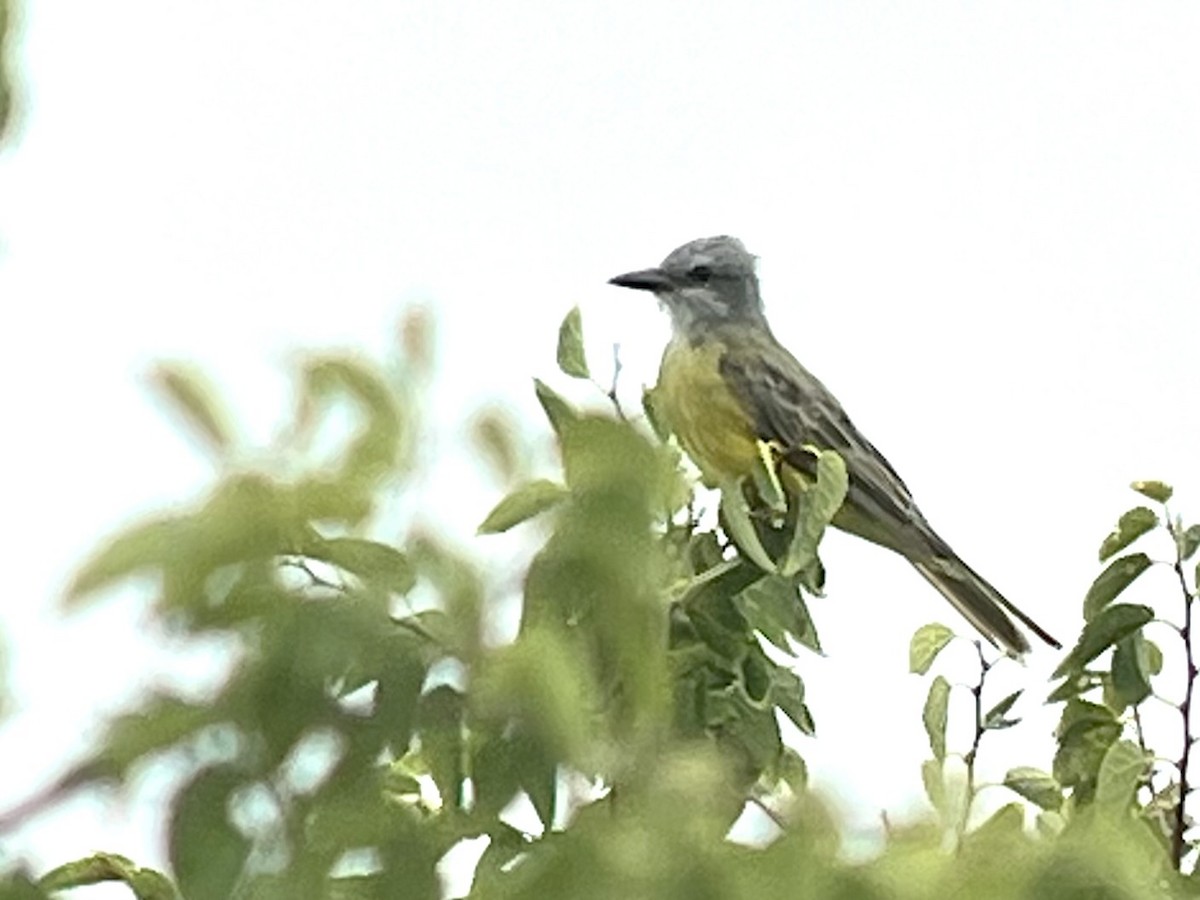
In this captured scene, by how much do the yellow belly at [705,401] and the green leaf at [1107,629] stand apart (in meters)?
2.07

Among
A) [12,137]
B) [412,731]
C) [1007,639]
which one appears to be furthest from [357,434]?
[1007,639]

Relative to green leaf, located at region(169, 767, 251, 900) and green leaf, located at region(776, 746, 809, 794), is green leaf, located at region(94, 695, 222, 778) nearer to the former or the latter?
green leaf, located at region(169, 767, 251, 900)

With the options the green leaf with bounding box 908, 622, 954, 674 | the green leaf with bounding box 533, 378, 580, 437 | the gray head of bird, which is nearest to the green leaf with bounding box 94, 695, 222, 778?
the green leaf with bounding box 533, 378, 580, 437

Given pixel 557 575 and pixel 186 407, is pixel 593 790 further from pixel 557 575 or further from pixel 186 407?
pixel 186 407

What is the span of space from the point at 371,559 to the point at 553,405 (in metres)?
0.52

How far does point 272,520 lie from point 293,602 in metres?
0.05

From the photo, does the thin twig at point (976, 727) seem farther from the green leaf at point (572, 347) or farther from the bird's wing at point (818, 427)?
the bird's wing at point (818, 427)

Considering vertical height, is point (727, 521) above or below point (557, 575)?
below

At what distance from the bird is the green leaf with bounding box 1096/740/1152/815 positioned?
261 cm

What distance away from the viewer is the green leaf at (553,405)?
1.83 meters

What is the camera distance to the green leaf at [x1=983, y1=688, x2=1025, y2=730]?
9.57ft

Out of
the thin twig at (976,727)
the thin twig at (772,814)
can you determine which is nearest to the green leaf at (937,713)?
the thin twig at (976,727)

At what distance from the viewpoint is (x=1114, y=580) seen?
3.06 m

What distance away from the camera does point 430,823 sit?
1.52 metres
